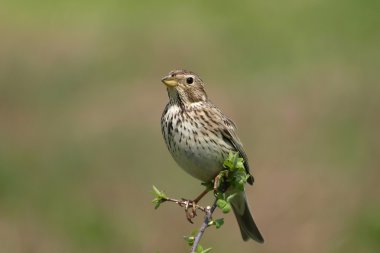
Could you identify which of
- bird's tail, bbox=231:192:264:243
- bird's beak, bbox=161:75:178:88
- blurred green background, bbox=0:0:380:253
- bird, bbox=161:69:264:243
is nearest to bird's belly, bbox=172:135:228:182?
bird, bbox=161:69:264:243

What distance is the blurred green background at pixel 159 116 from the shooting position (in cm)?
1026

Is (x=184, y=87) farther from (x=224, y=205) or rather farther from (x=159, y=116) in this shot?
(x=159, y=116)

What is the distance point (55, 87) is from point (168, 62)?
95.9 inches

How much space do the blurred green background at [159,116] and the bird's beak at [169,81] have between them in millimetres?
2729

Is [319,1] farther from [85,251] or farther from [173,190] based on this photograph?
[85,251]

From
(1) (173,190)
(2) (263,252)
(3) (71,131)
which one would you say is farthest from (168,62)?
(2) (263,252)

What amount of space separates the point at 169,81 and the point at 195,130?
1.05ft

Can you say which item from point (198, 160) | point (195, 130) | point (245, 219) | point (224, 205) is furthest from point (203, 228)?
point (245, 219)

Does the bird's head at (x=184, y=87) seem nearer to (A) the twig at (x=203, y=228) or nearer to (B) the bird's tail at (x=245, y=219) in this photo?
(B) the bird's tail at (x=245, y=219)

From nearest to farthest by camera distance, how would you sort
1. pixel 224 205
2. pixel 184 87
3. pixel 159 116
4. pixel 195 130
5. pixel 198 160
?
1. pixel 224 205
2. pixel 198 160
3. pixel 195 130
4. pixel 184 87
5. pixel 159 116

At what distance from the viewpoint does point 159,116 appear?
43.4 feet

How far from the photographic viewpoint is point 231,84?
48.5ft

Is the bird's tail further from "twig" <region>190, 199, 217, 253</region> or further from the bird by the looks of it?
"twig" <region>190, 199, 217, 253</region>

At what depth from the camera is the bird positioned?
6.48m
